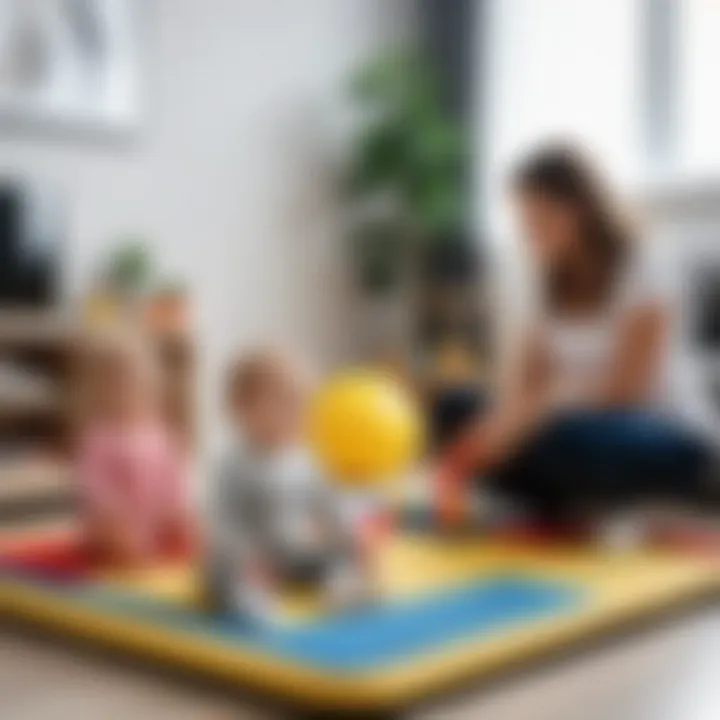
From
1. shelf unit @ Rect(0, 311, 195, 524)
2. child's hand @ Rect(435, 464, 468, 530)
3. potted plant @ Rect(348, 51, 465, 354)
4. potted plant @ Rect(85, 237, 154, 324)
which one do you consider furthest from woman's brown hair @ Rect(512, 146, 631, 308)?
potted plant @ Rect(348, 51, 465, 354)

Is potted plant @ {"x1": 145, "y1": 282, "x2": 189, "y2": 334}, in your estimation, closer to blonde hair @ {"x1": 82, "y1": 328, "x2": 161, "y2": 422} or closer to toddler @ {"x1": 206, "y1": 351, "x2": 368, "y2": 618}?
blonde hair @ {"x1": 82, "y1": 328, "x2": 161, "y2": 422}

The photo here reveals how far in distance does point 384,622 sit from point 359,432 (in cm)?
94

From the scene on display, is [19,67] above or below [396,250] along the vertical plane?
above

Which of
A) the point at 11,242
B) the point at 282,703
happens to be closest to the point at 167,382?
the point at 11,242

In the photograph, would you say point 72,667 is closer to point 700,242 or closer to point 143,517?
point 143,517

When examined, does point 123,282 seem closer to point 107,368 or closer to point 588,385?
point 107,368

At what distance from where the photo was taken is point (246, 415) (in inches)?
53.2

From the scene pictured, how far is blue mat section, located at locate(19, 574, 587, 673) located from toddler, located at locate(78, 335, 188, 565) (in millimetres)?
160

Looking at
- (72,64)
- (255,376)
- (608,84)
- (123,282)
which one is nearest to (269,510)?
(255,376)

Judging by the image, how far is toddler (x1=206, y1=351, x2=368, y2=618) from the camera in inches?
51.6

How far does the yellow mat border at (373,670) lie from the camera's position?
3.45 feet

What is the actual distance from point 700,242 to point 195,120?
→ 1222 mm

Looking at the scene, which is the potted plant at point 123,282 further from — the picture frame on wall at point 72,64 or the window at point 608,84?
the window at point 608,84

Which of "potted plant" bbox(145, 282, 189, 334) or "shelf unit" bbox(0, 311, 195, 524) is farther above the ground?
"potted plant" bbox(145, 282, 189, 334)
